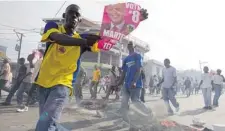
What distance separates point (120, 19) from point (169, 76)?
8.67ft

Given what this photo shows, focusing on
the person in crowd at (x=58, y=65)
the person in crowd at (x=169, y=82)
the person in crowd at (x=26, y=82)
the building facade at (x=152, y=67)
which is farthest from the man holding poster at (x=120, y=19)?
the building facade at (x=152, y=67)

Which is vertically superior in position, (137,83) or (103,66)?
(103,66)

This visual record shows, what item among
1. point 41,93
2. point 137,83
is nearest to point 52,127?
point 41,93

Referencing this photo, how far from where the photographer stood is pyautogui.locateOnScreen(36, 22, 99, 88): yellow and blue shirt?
2.47 m

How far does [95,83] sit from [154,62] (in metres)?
40.5

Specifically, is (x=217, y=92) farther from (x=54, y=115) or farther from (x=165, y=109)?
(x=54, y=115)

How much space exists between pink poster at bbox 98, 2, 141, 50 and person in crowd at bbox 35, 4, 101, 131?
11.7 ft

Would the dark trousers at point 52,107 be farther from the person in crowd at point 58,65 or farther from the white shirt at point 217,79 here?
the white shirt at point 217,79

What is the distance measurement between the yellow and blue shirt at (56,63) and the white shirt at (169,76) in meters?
5.99

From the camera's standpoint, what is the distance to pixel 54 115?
2285mm

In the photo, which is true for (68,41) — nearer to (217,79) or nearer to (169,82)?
(169,82)

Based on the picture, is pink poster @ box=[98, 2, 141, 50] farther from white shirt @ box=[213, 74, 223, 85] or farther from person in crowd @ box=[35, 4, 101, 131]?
white shirt @ box=[213, 74, 223, 85]

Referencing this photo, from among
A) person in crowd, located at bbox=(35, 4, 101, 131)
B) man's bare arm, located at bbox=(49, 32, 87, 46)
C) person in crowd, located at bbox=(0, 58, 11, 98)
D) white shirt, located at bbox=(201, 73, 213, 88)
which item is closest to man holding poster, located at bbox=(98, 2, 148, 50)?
person in crowd, located at bbox=(35, 4, 101, 131)

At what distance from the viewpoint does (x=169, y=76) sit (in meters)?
8.18
